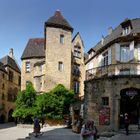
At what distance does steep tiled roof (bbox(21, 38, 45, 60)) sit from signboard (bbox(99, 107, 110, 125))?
75.6ft

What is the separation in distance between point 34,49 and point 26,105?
37.3 ft

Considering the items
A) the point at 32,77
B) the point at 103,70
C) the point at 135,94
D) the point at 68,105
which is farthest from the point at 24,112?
the point at 135,94

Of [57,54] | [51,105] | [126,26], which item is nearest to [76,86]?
[57,54]

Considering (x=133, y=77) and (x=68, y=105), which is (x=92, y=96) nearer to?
(x=133, y=77)

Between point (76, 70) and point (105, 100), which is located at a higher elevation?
point (76, 70)

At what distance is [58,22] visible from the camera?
42.7 metres

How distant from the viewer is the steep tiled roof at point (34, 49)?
48.5 m

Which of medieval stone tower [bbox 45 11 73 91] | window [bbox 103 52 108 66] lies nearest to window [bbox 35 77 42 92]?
medieval stone tower [bbox 45 11 73 91]

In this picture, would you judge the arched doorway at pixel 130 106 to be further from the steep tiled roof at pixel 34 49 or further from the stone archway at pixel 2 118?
the stone archway at pixel 2 118

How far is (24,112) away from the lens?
132ft

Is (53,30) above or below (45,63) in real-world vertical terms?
above

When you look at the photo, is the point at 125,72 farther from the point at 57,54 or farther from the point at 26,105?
the point at 26,105

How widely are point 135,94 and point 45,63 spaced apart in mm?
17391

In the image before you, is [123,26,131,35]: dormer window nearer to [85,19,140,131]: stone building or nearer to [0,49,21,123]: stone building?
[85,19,140,131]: stone building
